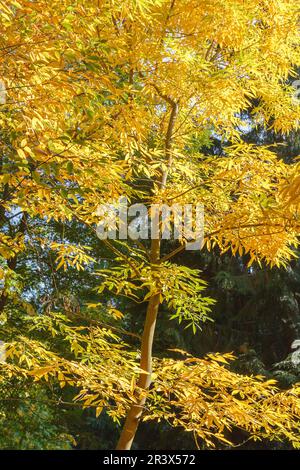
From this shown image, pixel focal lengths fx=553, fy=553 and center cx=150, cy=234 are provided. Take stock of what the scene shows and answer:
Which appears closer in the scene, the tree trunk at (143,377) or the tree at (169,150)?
the tree at (169,150)

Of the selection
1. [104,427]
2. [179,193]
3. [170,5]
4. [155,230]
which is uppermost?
[170,5]

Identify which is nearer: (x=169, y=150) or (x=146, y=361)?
(x=169, y=150)

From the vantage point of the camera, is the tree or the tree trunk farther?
the tree trunk

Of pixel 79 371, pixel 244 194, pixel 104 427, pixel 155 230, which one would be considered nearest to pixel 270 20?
pixel 244 194

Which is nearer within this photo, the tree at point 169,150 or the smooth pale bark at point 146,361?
the tree at point 169,150

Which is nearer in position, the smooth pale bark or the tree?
the tree

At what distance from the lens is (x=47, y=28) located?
1625 millimetres

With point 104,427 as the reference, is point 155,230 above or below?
above

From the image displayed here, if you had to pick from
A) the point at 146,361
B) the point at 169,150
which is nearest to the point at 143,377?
the point at 146,361

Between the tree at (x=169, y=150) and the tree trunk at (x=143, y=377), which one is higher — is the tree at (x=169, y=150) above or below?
above

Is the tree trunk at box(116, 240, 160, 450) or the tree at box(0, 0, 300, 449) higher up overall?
the tree at box(0, 0, 300, 449)

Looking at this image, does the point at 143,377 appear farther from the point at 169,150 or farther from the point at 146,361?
the point at 169,150

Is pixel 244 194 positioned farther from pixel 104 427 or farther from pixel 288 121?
pixel 104 427

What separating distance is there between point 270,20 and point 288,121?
536 mm
